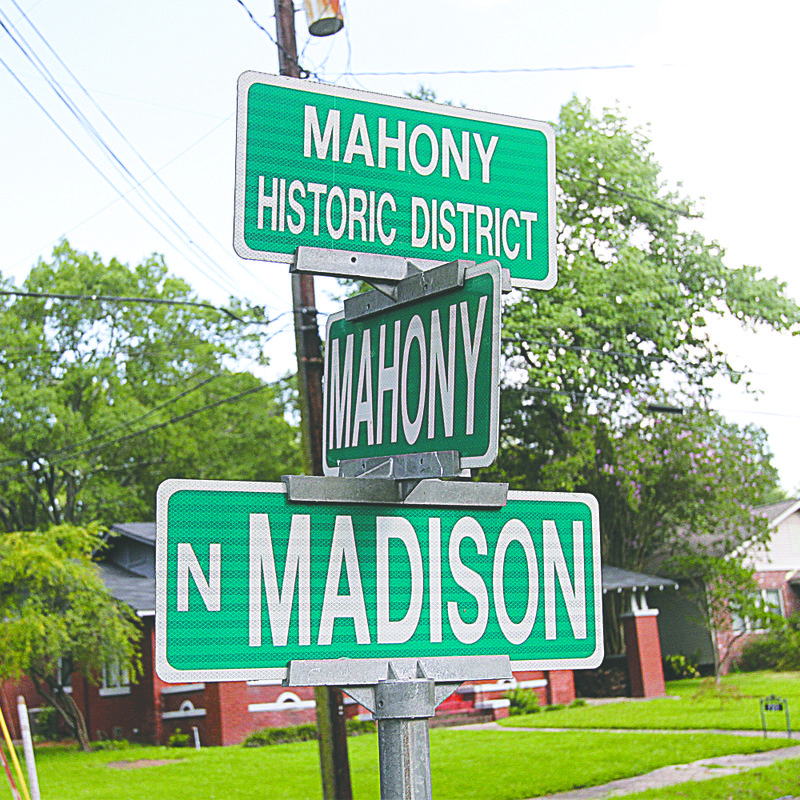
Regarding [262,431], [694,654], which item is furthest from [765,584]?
[262,431]

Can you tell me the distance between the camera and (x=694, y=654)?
3600 centimetres

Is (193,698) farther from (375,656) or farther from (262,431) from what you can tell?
(375,656)

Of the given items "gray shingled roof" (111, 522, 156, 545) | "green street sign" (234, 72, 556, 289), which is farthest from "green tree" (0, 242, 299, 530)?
"green street sign" (234, 72, 556, 289)

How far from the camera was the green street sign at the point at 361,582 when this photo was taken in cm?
184

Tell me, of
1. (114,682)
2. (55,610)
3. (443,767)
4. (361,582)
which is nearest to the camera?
(361,582)

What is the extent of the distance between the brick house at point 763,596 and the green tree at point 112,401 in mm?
15440

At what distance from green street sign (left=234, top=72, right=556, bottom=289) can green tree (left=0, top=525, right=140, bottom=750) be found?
18.8 metres

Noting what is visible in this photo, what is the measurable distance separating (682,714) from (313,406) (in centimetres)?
1403

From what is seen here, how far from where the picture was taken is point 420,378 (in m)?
2.03

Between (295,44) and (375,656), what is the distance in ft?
38.4

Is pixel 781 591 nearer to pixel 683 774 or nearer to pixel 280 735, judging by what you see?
pixel 280 735

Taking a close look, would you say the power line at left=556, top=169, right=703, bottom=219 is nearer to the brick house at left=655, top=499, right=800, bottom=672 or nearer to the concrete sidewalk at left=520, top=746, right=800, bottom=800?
the brick house at left=655, top=499, right=800, bottom=672

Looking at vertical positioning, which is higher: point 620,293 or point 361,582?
point 620,293

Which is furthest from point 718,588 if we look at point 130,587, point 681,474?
point 130,587
